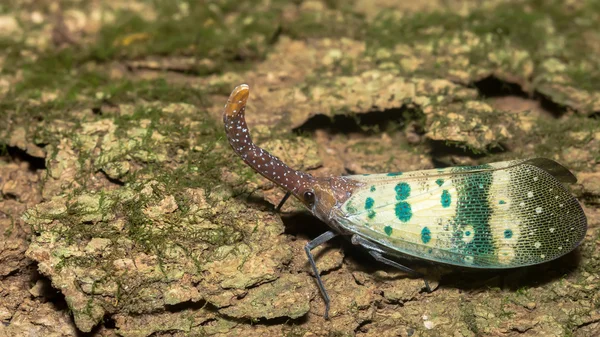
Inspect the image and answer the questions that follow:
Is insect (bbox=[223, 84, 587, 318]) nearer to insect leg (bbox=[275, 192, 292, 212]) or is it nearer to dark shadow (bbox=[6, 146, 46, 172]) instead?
insect leg (bbox=[275, 192, 292, 212])

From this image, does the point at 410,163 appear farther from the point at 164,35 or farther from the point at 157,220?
the point at 164,35

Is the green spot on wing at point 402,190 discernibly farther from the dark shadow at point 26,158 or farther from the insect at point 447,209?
the dark shadow at point 26,158

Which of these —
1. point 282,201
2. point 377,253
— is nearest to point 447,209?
Result: point 377,253

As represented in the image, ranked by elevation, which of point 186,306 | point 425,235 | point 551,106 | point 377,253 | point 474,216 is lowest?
point 186,306

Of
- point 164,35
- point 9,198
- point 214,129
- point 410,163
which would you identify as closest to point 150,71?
point 164,35

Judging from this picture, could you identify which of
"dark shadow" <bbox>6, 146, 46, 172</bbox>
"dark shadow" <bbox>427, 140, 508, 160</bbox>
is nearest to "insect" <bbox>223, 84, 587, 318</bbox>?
"dark shadow" <bbox>427, 140, 508, 160</bbox>

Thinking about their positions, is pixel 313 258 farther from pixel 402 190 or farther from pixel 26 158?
pixel 26 158

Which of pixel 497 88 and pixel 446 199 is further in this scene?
pixel 497 88
